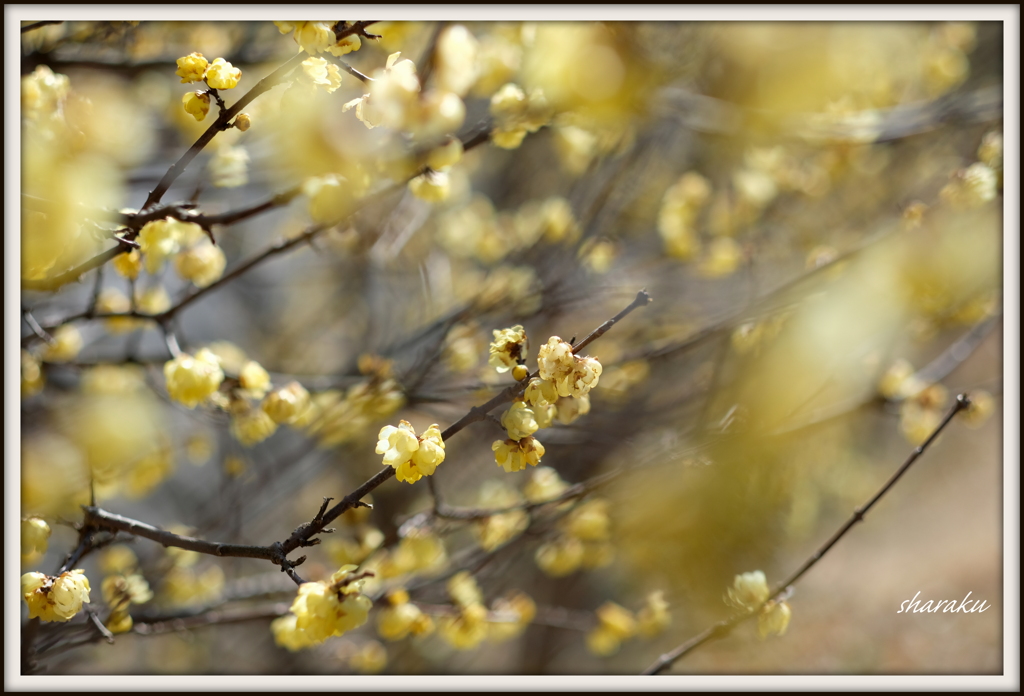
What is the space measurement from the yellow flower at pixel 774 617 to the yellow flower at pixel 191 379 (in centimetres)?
95

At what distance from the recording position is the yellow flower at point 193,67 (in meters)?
0.70

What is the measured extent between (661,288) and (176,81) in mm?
1428

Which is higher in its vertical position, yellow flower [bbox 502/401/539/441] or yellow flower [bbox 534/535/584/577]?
yellow flower [bbox 502/401/539/441]

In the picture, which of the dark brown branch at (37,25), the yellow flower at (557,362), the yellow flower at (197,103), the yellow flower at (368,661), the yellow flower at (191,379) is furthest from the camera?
the yellow flower at (368,661)

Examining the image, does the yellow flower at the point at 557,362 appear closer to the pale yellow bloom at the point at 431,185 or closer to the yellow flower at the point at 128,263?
the pale yellow bloom at the point at 431,185

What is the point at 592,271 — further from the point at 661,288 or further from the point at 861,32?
the point at 861,32

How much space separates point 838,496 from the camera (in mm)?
2168

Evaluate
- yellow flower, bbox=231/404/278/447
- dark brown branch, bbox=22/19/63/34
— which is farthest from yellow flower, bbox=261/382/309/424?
dark brown branch, bbox=22/19/63/34

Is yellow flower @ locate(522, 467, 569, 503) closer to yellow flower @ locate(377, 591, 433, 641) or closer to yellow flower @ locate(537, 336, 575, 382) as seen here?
yellow flower @ locate(377, 591, 433, 641)

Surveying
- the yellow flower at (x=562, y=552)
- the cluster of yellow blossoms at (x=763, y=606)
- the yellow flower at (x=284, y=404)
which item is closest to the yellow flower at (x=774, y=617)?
the cluster of yellow blossoms at (x=763, y=606)

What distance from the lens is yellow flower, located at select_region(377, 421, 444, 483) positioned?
656 mm

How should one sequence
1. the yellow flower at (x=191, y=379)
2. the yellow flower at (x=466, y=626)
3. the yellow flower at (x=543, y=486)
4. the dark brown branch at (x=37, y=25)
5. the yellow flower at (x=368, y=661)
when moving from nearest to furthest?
the yellow flower at (x=191, y=379) → the dark brown branch at (x=37, y=25) → the yellow flower at (x=466, y=626) → the yellow flower at (x=543, y=486) → the yellow flower at (x=368, y=661)

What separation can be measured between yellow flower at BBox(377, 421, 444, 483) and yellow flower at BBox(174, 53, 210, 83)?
48cm

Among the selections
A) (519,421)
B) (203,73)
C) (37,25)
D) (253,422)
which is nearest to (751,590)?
(519,421)
